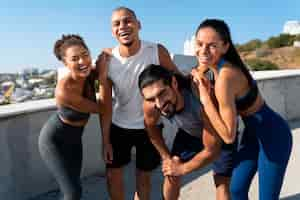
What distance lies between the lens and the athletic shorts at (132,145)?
2.82 m

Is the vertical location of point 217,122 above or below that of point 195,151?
above

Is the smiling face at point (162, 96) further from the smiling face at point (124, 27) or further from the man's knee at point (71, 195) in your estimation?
the man's knee at point (71, 195)

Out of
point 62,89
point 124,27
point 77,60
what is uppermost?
point 124,27

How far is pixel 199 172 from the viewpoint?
427cm

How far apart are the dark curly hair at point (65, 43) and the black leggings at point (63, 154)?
1.61 feet

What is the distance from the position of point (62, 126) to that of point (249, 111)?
1359mm

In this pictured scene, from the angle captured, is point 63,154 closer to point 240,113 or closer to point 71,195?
point 71,195

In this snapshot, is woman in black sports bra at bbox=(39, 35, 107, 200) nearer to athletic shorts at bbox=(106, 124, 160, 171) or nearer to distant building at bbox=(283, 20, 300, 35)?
athletic shorts at bbox=(106, 124, 160, 171)

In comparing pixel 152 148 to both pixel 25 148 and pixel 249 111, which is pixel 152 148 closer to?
pixel 249 111

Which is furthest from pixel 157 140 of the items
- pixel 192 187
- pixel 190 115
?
pixel 192 187

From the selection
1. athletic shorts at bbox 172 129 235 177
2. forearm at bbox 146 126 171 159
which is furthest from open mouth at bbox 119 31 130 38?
athletic shorts at bbox 172 129 235 177

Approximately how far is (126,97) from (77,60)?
489 millimetres

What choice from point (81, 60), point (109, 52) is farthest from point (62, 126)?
point (109, 52)

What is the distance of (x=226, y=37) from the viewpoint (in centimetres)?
215
